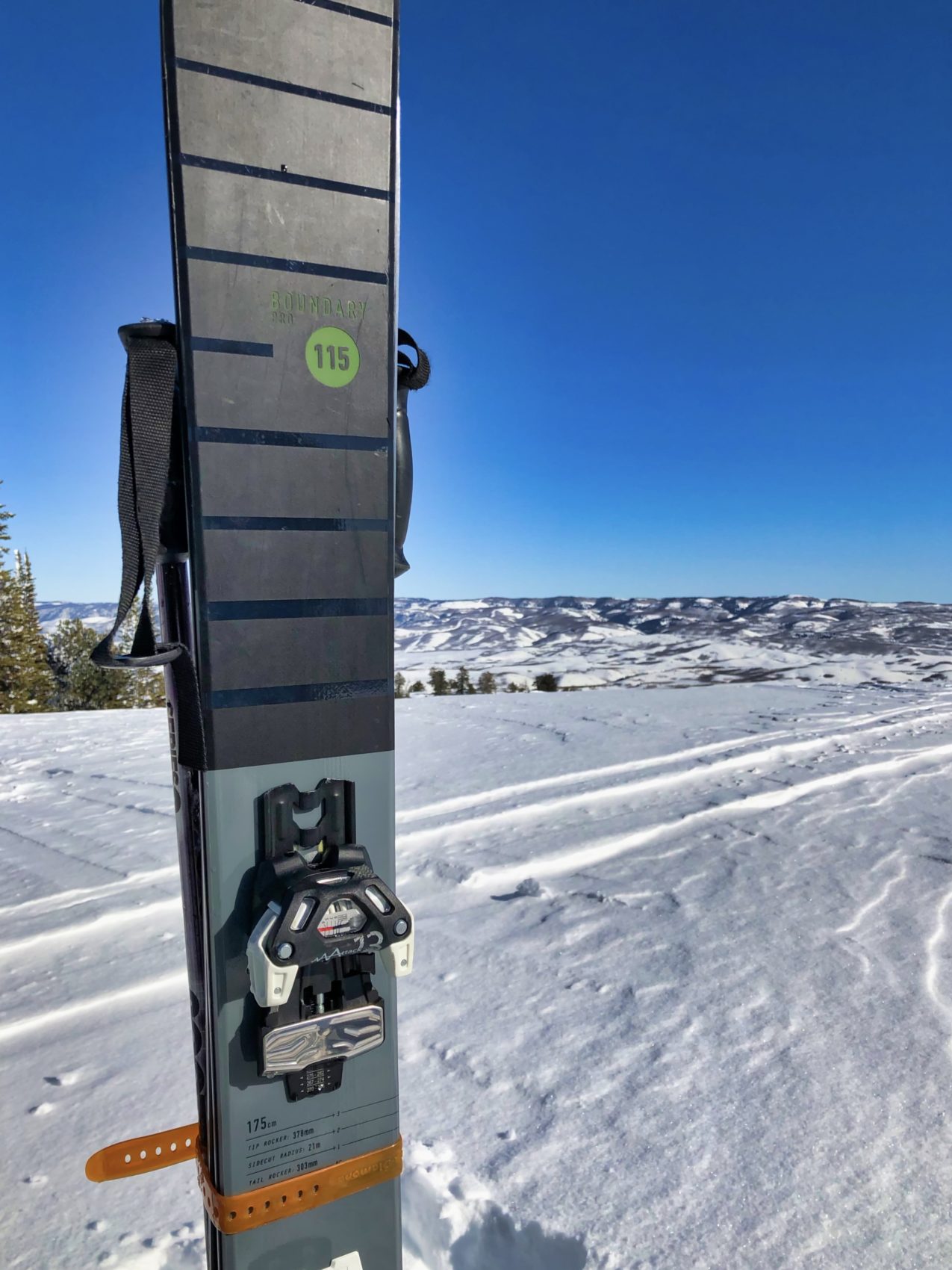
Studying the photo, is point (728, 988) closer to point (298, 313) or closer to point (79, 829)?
point (298, 313)

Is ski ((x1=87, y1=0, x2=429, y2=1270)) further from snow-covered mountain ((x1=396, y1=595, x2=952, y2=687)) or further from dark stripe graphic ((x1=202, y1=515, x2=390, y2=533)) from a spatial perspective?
snow-covered mountain ((x1=396, y1=595, x2=952, y2=687))

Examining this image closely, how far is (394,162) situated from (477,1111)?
1930 mm

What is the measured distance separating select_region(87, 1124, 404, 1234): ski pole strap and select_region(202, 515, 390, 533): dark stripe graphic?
3.40 ft

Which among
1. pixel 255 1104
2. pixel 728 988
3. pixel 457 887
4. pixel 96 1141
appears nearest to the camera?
pixel 255 1104

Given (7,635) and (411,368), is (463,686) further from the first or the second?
(411,368)

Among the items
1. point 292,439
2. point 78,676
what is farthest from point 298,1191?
point 78,676

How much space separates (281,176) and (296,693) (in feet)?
2.83

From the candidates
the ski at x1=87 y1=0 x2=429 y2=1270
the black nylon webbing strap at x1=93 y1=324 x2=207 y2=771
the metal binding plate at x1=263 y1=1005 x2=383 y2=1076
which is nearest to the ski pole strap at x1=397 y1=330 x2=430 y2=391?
the ski at x1=87 y1=0 x2=429 y2=1270

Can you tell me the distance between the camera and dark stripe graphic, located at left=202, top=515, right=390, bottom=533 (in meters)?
1.20

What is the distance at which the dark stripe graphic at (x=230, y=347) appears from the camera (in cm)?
118

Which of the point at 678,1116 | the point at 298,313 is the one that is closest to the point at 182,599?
the point at 298,313

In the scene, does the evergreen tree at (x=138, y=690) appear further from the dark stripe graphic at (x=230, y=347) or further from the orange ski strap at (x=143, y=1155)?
the dark stripe graphic at (x=230, y=347)

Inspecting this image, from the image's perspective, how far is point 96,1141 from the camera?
153cm

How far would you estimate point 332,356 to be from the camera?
1285 millimetres
